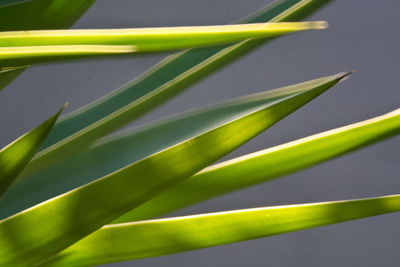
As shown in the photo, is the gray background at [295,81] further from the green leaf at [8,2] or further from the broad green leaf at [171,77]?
the green leaf at [8,2]

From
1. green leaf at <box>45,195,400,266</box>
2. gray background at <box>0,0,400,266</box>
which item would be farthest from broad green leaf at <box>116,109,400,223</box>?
gray background at <box>0,0,400,266</box>

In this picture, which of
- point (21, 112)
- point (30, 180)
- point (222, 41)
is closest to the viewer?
point (222, 41)

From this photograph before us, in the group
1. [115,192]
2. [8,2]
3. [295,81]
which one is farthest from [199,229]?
[295,81]

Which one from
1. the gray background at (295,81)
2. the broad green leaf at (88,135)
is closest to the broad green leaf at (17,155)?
the broad green leaf at (88,135)

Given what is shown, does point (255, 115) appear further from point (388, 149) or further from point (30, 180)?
point (388, 149)

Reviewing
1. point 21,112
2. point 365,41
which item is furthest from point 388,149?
point 21,112

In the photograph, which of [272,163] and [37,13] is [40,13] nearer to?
[37,13]
